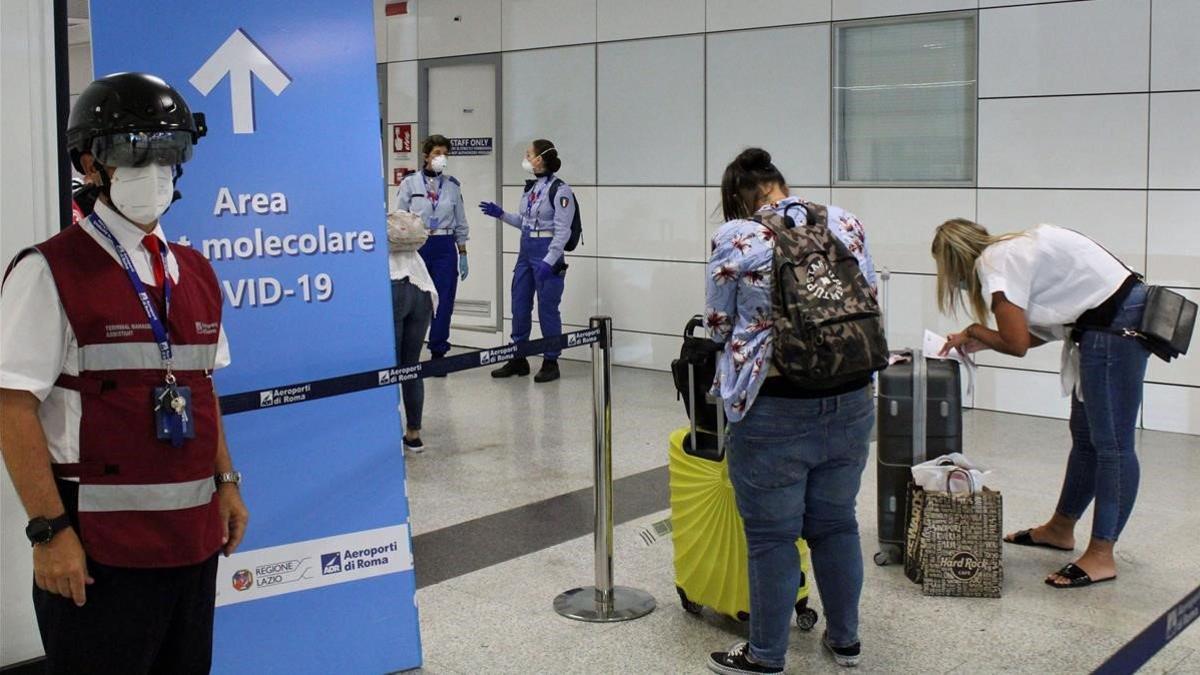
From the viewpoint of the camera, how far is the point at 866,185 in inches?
339

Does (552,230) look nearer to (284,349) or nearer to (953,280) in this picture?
(953,280)

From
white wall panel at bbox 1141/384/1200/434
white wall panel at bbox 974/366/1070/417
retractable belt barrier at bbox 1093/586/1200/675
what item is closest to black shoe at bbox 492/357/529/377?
white wall panel at bbox 974/366/1070/417

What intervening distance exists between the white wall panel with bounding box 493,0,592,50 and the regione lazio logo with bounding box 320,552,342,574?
23.4 feet

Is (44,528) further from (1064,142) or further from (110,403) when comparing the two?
(1064,142)

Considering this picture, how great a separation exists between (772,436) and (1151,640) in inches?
45.4

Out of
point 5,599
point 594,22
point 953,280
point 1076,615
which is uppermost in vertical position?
point 594,22

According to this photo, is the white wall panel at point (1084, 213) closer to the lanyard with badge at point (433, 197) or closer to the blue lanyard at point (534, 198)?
the blue lanyard at point (534, 198)

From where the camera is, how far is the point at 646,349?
33.0ft

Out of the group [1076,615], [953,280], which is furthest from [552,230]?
[1076,615]

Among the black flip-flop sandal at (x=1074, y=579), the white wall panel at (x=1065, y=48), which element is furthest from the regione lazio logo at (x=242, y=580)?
the white wall panel at (x=1065, y=48)

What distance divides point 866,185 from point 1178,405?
7.88ft

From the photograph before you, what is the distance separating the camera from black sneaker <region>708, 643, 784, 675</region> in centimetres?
377

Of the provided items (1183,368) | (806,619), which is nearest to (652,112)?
(1183,368)

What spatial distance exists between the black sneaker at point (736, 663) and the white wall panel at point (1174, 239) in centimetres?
466
